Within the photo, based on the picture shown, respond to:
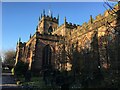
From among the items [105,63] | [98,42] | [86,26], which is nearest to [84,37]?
[86,26]

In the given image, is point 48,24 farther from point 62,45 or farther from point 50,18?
point 62,45

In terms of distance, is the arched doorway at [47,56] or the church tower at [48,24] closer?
the arched doorway at [47,56]

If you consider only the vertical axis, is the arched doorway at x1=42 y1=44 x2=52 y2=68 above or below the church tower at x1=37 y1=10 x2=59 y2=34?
below

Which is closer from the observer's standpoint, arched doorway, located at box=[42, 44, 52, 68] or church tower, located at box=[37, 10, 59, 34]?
arched doorway, located at box=[42, 44, 52, 68]

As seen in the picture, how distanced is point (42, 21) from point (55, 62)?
22341 millimetres

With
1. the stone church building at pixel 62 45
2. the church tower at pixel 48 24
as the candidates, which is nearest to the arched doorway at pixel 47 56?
the stone church building at pixel 62 45

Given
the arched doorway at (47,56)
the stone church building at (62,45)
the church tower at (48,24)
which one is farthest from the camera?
the church tower at (48,24)

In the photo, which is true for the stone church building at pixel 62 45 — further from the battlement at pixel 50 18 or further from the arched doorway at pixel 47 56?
the battlement at pixel 50 18

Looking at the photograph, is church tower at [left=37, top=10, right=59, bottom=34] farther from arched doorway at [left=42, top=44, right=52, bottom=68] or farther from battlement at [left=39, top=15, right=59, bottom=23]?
arched doorway at [left=42, top=44, right=52, bottom=68]

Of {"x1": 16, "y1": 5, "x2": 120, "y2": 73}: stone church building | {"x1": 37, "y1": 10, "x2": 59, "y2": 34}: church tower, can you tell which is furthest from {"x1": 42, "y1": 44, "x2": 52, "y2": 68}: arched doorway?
{"x1": 37, "y1": 10, "x2": 59, "y2": 34}: church tower

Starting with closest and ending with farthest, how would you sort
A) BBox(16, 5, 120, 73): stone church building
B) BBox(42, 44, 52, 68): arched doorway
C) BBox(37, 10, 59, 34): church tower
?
BBox(16, 5, 120, 73): stone church building < BBox(42, 44, 52, 68): arched doorway < BBox(37, 10, 59, 34): church tower

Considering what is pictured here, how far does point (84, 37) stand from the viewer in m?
29.6

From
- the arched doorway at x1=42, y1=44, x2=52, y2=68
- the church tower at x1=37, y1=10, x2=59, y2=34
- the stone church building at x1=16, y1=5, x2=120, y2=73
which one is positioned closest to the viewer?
the stone church building at x1=16, y1=5, x2=120, y2=73

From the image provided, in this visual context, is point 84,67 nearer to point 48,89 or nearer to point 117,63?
point 117,63
